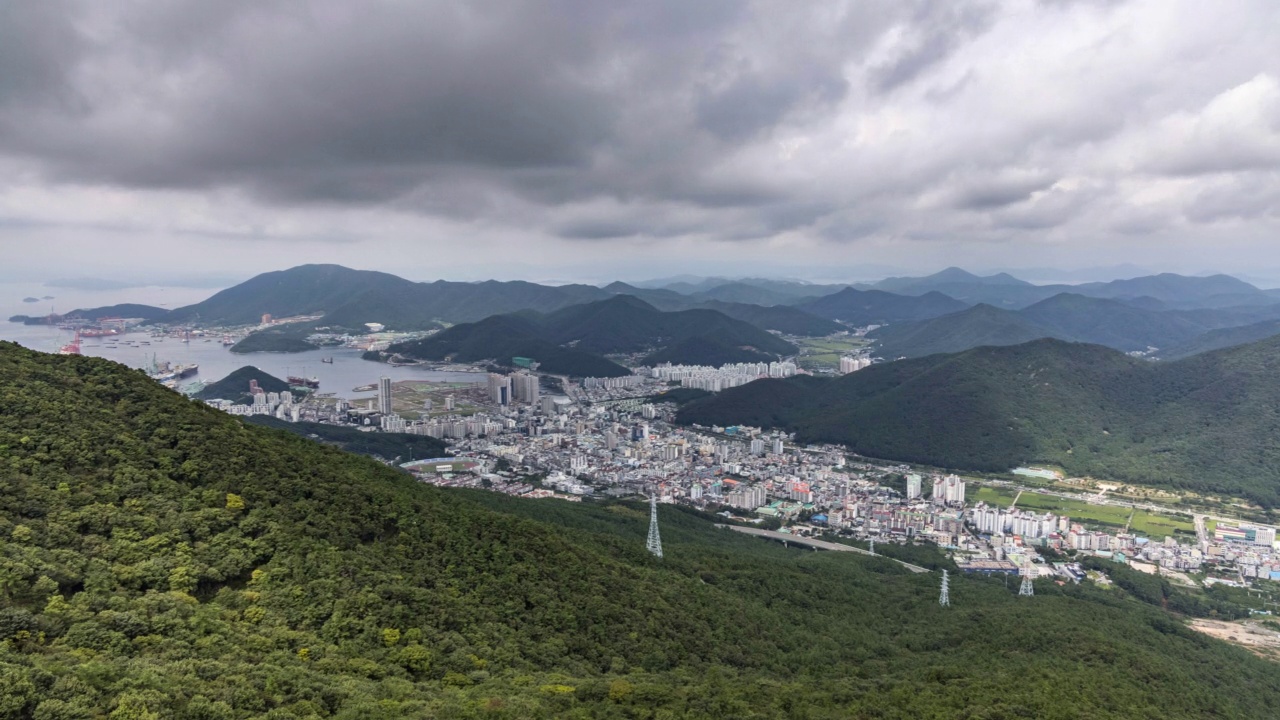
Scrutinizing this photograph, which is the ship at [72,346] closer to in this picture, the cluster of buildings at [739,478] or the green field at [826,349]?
the cluster of buildings at [739,478]

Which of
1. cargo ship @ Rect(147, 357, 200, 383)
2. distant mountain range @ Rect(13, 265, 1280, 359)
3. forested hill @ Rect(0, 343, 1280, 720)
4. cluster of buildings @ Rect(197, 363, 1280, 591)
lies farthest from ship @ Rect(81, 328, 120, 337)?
forested hill @ Rect(0, 343, 1280, 720)

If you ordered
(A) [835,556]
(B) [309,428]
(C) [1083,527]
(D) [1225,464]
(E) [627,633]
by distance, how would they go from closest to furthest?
(E) [627,633] < (A) [835,556] < (C) [1083,527] < (D) [1225,464] < (B) [309,428]

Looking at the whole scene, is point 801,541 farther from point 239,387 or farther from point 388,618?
point 239,387

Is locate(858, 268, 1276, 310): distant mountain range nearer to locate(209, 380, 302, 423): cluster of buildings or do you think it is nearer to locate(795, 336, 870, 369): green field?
locate(795, 336, 870, 369): green field

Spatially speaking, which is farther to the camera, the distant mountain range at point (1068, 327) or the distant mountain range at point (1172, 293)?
the distant mountain range at point (1172, 293)

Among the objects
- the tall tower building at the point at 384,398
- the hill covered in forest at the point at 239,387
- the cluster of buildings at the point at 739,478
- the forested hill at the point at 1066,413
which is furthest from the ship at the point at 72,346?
the forested hill at the point at 1066,413

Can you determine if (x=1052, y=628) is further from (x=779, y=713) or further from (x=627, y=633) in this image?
(x=627, y=633)

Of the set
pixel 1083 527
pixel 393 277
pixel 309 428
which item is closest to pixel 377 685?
pixel 1083 527
